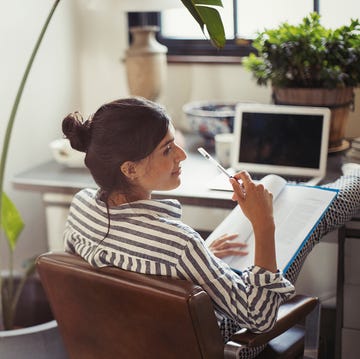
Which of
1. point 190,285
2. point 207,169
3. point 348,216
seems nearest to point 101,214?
point 190,285

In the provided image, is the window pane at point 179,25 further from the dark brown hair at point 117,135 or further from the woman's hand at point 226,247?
the dark brown hair at point 117,135

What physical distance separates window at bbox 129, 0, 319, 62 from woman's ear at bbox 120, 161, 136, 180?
49.0 inches

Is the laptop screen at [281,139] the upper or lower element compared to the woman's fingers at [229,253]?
upper

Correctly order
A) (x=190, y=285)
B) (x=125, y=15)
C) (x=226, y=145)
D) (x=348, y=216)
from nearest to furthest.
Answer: (x=190, y=285), (x=348, y=216), (x=226, y=145), (x=125, y=15)

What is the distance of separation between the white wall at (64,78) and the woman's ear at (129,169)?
102 cm

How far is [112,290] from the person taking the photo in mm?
1363

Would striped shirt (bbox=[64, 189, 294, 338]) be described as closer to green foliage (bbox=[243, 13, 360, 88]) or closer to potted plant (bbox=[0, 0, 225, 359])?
potted plant (bbox=[0, 0, 225, 359])

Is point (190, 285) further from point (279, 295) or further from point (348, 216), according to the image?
point (348, 216)

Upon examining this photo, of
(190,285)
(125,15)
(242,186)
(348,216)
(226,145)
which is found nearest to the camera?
(190,285)

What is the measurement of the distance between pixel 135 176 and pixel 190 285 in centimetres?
29

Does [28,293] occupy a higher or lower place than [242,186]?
lower

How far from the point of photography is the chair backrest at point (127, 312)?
129cm

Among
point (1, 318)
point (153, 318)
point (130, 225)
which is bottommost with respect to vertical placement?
point (1, 318)

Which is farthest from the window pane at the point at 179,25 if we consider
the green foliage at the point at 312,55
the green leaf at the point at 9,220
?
the green leaf at the point at 9,220
